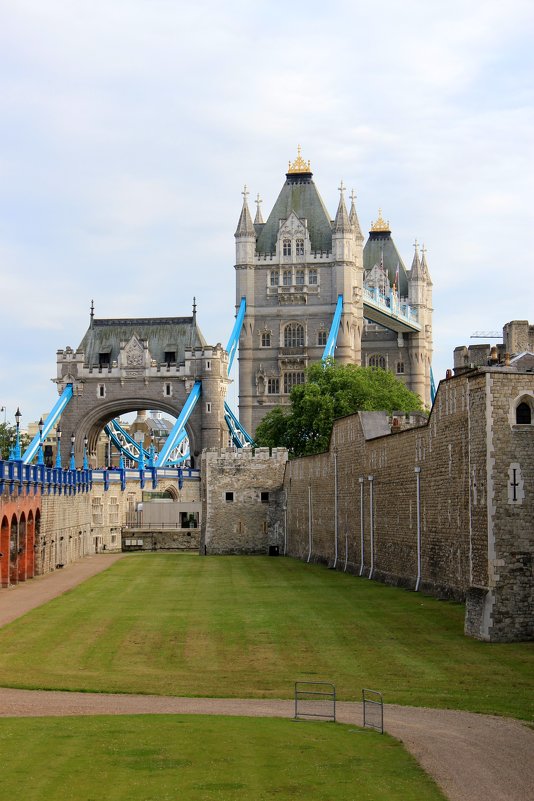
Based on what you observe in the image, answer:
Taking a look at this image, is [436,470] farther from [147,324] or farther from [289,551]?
[147,324]

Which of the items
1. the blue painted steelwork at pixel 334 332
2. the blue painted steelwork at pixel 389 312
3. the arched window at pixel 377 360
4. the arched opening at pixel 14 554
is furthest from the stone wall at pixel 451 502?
the arched window at pixel 377 360

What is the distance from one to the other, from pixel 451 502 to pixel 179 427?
89.5m

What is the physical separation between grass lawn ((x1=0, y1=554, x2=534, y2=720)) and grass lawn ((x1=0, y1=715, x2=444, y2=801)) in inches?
125

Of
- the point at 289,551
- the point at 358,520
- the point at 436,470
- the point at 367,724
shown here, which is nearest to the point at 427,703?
the point at 367,724

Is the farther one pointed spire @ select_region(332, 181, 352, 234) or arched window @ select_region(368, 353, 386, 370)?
arched window @ select_region(368, 353, 386, 370)

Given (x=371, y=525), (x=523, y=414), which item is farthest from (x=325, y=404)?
(x=523, y=414)

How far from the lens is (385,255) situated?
605 feet

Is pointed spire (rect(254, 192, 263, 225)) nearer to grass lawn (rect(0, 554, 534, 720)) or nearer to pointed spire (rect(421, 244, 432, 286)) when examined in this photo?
pointed spire (rect(421, 244, 432, 286))

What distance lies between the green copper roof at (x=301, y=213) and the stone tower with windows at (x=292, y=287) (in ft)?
0.36

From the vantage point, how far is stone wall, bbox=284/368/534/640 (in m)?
28.6

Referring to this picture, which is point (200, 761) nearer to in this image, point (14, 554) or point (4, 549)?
point (4, 549)

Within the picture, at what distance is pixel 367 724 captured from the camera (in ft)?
63.0

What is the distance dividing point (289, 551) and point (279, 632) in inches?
1685

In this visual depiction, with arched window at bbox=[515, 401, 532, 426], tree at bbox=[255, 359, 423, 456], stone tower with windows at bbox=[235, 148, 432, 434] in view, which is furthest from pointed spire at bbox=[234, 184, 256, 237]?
arched window at bbox=[515, 401, 532, 426]
